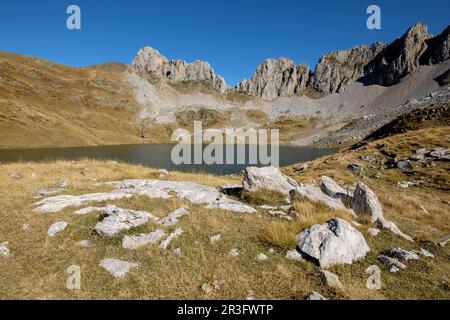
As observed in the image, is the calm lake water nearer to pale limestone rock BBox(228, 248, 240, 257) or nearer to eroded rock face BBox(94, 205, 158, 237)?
eroded rock face BBox(94, 205, 158, 237)

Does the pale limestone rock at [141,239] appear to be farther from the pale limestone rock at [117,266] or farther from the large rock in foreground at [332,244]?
the large rock in foreground at [332,244]

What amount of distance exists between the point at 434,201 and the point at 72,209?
29.7 m

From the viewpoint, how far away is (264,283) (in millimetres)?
8812

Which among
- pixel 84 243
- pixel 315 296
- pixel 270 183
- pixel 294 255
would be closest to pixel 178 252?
pixel 84 243

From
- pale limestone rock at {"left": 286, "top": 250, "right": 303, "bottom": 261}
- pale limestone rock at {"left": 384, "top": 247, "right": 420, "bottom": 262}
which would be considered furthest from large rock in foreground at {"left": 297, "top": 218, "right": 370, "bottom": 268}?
pale limestone rock at {"left": 384, "top": 247, "right": 420, "bottom": 262}

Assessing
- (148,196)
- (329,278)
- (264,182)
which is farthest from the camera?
(264,182)

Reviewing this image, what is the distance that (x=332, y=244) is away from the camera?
10273mm

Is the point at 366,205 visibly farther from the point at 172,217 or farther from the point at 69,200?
the point at 69,200

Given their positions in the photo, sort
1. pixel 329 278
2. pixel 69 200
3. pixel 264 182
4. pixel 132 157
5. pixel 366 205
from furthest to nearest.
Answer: pixel 132 157 → pixel 264 182 → pixel 69 200 → pixel 366 205 → pixel 329 278

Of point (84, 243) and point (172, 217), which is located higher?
point (172, 217)

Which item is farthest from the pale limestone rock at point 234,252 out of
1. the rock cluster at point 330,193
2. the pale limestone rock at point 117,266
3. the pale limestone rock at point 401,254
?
the rock cluster at point 330,193

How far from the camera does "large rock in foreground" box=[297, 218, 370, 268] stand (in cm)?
1004

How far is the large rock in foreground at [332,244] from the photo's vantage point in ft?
32.9
